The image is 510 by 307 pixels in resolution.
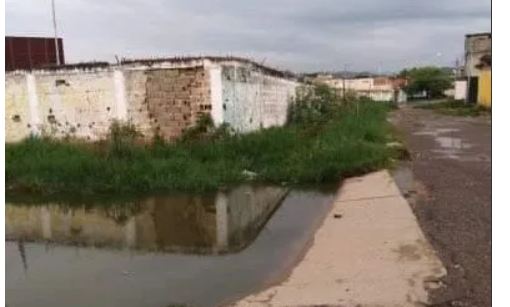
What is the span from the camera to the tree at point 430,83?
58.1 meters

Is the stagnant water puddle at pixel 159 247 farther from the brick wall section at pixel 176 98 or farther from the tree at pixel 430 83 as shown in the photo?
the tree at pixel 430 83

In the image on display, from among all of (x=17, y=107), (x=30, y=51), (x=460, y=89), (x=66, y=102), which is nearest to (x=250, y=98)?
(x=66, y=102)

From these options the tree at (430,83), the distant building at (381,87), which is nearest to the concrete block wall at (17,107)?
the distant building at (381,87)

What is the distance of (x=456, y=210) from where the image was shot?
5.96 meters

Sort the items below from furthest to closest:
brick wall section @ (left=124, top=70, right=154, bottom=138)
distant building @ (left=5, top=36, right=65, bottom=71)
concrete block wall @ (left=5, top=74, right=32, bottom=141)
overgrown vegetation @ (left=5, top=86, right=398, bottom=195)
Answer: distant building @ (left=5, top=36, right=65, bottom=71), concrete block wall @ (left=5, top=74, right=32, bottom=141), brick wall section @ (left=124, top=70, right=154, bottom=138), overgrown vegetation @ (left=5, top=86, right=398, bottom=195)

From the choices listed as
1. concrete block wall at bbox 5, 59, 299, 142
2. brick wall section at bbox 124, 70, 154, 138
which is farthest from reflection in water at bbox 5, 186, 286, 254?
brick wall section at bbox 124, 70, 154, 138

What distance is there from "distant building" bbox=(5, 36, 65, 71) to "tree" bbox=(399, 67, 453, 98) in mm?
50458

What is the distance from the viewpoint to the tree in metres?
58.1

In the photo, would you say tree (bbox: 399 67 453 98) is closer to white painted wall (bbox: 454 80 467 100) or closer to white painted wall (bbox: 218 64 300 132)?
white painted wall (bbox: 454 80 467 100)

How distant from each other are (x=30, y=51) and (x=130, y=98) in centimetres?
479

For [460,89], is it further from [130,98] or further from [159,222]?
[159,222]

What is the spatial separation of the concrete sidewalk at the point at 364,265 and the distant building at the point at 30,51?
9337mm

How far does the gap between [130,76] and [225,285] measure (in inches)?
279

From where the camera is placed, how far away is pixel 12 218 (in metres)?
7.05
